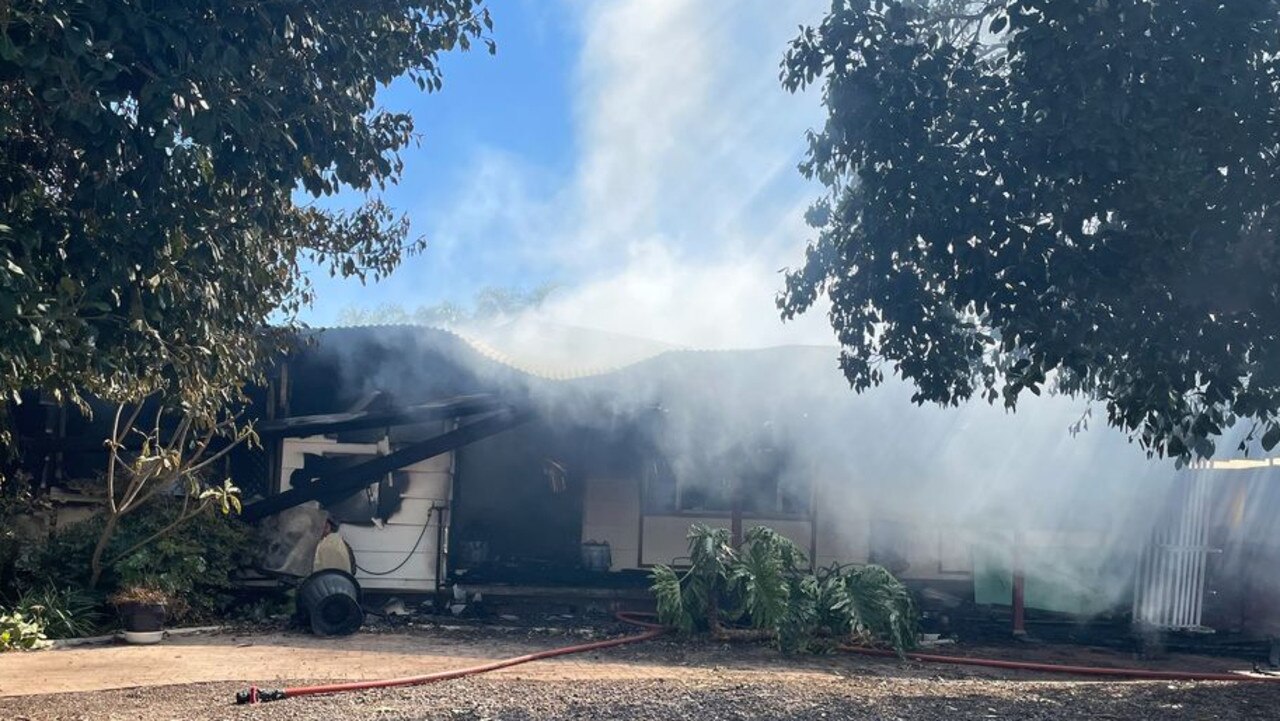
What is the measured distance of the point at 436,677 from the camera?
8.57 metres

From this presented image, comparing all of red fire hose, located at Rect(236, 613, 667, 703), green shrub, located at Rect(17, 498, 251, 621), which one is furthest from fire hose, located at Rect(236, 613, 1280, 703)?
green shrub, located at Rect(17, 498, 251, 621)

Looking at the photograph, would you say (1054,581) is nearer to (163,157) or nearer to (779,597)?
(779,597)

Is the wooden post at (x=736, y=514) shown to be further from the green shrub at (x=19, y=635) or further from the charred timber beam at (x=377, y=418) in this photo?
the green shrub at (x=19, y=635)

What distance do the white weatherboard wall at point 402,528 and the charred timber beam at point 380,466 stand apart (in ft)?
1.23

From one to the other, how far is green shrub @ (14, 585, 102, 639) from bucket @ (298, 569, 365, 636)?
6.79ft

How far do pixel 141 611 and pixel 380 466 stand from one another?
3.25 metres

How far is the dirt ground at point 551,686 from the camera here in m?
7.23

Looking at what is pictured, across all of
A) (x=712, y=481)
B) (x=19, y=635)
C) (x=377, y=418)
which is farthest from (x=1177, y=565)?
(x=19, y=635)

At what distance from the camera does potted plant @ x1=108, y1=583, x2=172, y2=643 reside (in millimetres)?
10773

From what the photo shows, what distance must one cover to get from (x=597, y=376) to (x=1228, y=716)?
7.62 m

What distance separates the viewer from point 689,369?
13.3 metres

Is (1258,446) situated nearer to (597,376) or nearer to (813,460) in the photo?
(813,460)

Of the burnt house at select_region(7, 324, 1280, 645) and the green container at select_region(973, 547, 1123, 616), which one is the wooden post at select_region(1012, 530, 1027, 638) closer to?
the burnt house at select_region(7, 324, 1280, 645)

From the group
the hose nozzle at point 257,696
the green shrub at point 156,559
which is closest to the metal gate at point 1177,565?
the hose nozzle at point 257,696
